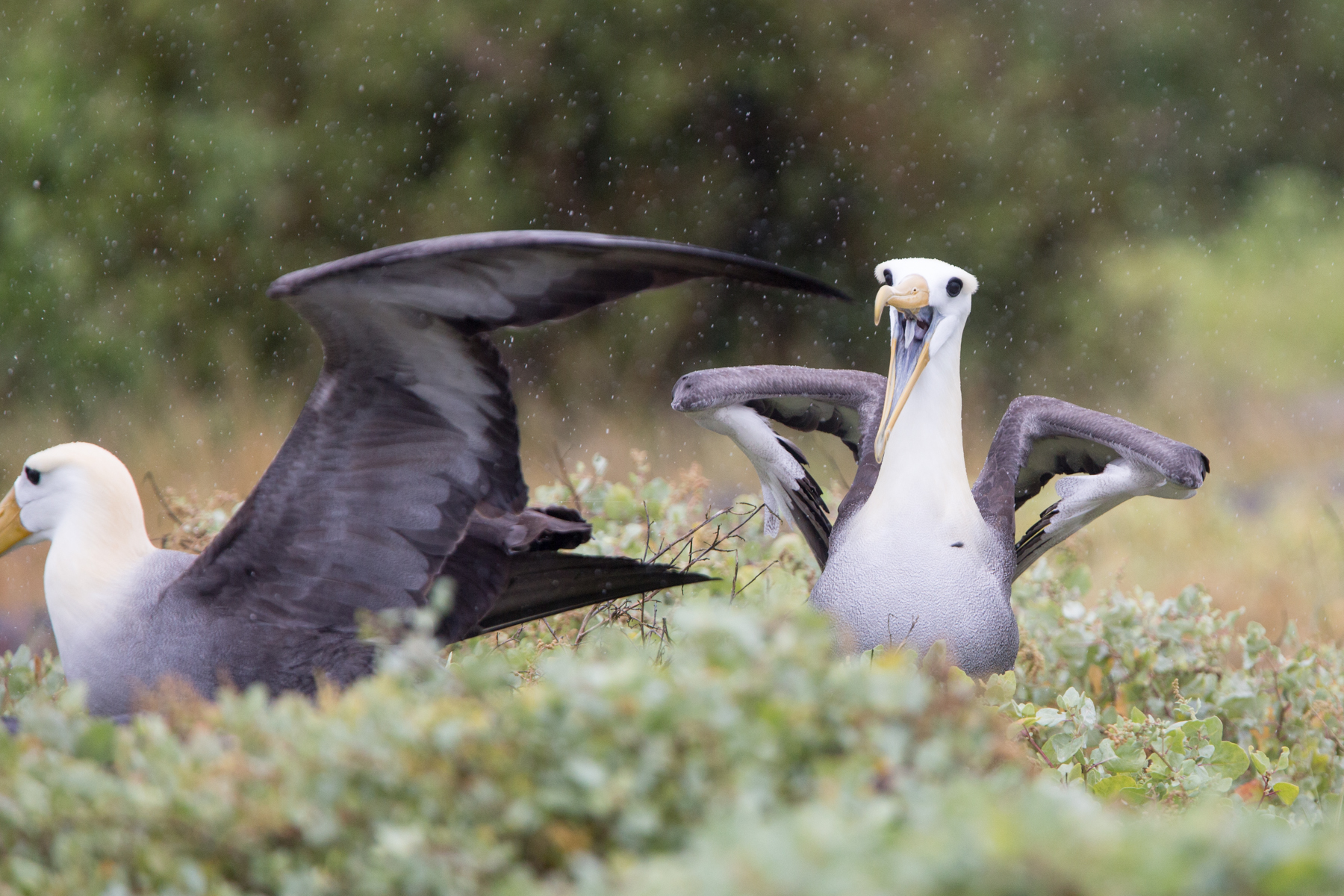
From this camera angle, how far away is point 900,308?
12.0ft

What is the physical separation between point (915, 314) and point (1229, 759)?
4.41 feet

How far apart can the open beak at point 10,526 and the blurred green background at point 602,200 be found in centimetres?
467

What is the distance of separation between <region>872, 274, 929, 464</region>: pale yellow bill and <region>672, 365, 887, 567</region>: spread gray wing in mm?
303

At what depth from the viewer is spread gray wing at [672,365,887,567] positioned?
12.3 ft

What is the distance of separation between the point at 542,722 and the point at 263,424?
23.5 feet

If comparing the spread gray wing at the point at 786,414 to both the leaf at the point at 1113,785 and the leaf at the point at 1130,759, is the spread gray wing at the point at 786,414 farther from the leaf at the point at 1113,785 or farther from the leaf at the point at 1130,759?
the leaf at the point at 1113,785

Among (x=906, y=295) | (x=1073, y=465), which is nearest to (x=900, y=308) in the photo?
(x=906, y=295)

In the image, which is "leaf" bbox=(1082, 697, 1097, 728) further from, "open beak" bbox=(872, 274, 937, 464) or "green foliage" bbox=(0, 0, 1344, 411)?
"green foliage" bbox=(0, 0, 1344, 411)

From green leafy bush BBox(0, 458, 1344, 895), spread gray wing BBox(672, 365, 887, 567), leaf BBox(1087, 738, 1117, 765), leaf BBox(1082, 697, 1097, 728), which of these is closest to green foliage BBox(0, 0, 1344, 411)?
spread gray wing BBox(672, 365, 887, 567)

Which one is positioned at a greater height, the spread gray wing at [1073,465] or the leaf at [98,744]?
the spread gray wing at [1073,465]

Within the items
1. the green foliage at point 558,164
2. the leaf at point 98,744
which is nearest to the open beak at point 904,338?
the leaf at point 98,744

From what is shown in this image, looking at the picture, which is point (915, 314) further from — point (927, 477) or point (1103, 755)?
point (1103, 755)

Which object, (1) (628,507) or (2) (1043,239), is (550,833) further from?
(2) (1043,239)

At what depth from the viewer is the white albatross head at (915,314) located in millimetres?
3652
